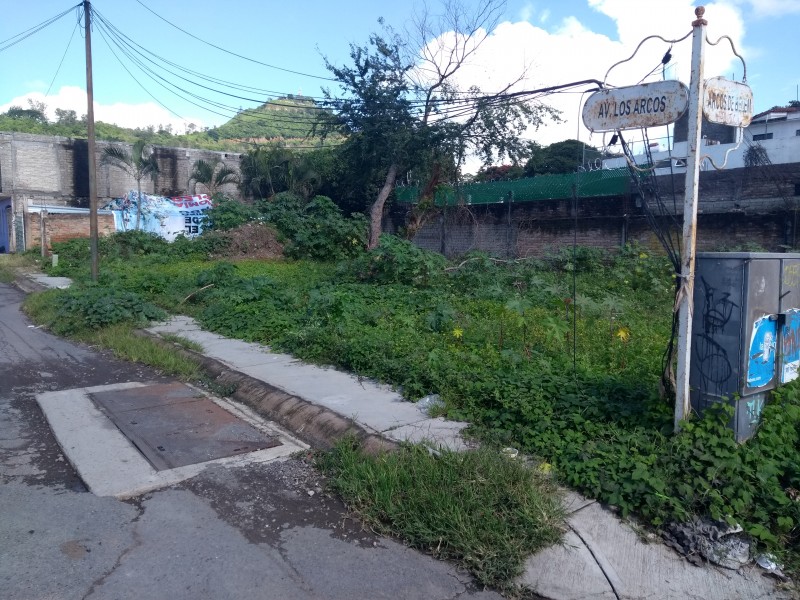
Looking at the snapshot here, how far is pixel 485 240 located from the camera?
2211 centimetres

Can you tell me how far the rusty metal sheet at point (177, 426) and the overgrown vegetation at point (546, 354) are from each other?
5.78 feet

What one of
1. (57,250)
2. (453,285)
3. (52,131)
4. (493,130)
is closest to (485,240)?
(493,130)

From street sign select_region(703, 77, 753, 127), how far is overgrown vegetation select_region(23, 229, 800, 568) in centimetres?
217

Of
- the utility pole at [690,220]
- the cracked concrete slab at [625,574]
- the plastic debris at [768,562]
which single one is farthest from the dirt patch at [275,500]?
A: the utility pole at [690,220]

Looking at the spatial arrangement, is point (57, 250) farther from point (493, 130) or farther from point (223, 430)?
point (223, 430)

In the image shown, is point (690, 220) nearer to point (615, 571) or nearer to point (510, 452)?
point (510, 452)

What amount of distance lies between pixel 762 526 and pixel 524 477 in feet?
4.89

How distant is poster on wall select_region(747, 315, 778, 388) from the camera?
192 inches

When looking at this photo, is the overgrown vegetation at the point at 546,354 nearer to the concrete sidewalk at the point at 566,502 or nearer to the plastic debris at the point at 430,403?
the plastic debris at the point at 430,403

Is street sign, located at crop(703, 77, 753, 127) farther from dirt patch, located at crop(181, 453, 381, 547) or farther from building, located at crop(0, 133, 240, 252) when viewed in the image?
building, located at crop(0, 133, 240, 252)

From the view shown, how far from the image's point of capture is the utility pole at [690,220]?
4727mm

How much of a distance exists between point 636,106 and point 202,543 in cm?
450

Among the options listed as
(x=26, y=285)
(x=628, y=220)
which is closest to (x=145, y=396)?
(x=26, y=285)

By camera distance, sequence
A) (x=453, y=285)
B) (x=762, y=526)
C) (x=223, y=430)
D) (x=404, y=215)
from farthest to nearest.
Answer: (x=404, y=215), (x=453, y=285), (x=223, y=430), (x=762, y=526)
